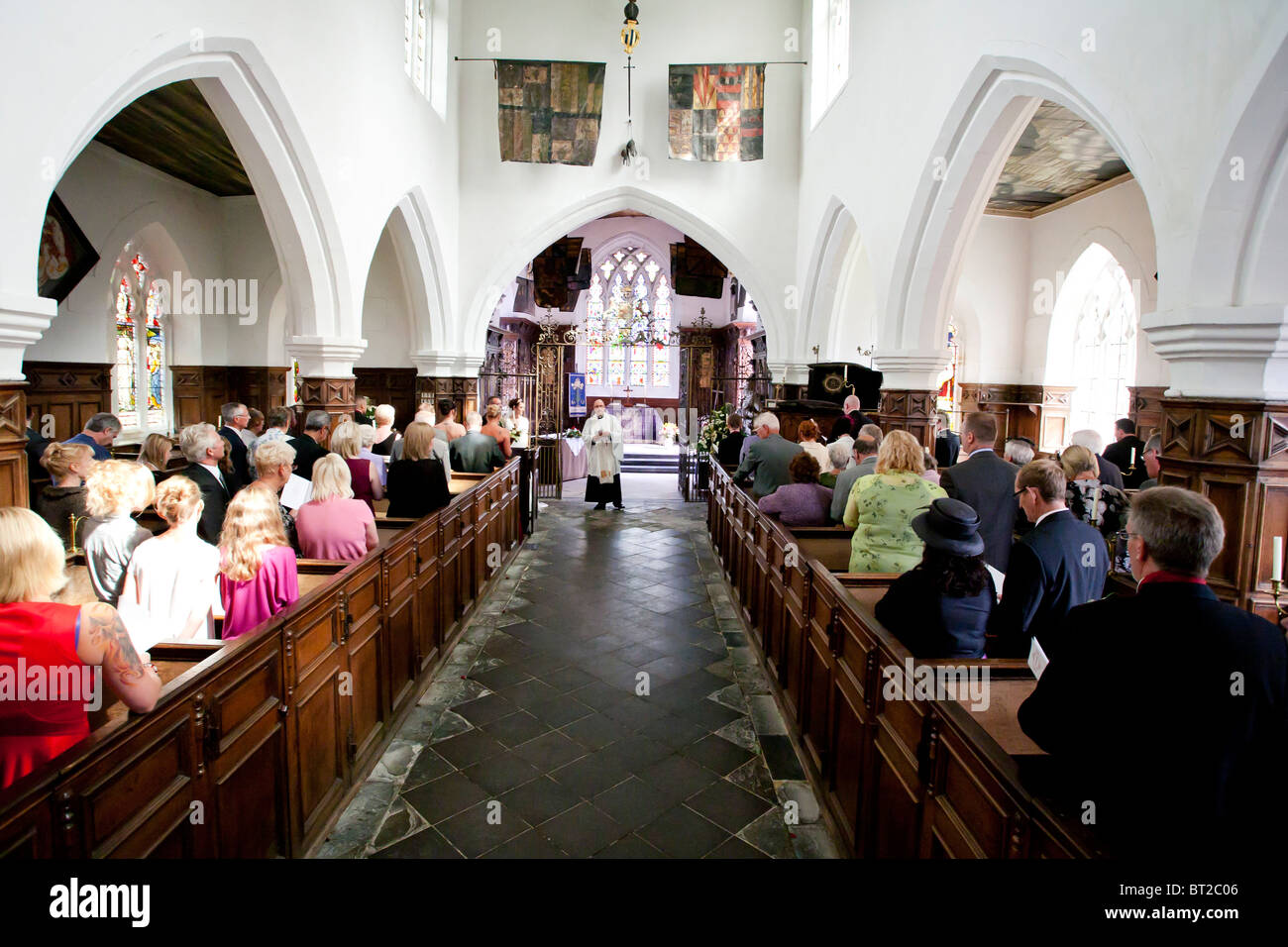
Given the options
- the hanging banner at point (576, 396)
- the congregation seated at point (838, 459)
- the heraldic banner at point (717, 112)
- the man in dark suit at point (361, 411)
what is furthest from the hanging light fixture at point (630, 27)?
the hanging banner at point (576, 396)

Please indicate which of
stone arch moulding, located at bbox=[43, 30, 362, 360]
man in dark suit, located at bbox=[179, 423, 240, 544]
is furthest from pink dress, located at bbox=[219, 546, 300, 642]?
stone arch moulding, located at bbox=[43, 30, 362, 360]

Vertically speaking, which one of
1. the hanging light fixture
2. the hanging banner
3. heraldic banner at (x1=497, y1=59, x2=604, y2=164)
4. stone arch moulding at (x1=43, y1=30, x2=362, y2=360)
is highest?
the hanging light fixture

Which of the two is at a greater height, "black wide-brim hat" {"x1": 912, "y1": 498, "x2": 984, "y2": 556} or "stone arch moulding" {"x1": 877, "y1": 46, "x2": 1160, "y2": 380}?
"stone arch moulding" {"x1": 877, "y1": 46, "x2": 1160, "y2": 380}

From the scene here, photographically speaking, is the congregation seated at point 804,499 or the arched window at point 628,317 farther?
the arched window at point 628,317

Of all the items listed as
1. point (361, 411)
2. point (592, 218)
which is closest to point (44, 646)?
point (361, 411)

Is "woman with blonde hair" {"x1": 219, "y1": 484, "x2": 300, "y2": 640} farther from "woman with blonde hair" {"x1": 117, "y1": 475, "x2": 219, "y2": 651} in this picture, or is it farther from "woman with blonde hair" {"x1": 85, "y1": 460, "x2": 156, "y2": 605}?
"woman with blonde hair" {"x1": 85, "y1": 460, "x2": 156, "y2": 605}

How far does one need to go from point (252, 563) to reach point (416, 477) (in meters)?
2.29

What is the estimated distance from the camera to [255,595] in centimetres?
322

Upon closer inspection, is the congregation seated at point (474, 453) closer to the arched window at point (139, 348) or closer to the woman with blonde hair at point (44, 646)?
the arched window at point (139, 348)

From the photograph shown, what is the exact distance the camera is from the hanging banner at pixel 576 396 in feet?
66.3

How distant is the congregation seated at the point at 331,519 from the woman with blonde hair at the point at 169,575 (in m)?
1.17

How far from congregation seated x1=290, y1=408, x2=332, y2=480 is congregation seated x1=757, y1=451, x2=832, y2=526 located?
11.2ft

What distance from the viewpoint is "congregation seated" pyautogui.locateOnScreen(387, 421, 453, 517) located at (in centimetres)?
546
